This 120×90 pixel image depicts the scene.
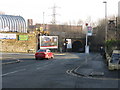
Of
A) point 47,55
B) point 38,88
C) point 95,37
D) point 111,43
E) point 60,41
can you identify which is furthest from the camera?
point 95,37

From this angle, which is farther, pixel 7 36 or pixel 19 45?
pixel 19 45

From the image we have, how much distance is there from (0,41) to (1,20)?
45.5 feet

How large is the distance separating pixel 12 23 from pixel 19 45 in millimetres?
14125

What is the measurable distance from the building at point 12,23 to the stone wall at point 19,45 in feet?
31.7

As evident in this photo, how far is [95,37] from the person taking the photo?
266 feet

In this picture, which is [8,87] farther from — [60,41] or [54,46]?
[60,41]

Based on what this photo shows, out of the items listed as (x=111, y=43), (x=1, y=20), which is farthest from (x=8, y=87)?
(x=1, y=20)

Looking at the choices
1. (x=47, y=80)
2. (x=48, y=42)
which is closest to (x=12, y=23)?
(x=48, y=42)

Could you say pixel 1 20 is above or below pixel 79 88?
above

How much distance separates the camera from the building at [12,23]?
217ft

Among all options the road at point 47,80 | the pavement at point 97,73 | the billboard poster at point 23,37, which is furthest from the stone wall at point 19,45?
the pavement at point 97,73

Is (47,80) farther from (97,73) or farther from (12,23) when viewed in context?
(12,23)

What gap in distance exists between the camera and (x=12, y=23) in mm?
68000

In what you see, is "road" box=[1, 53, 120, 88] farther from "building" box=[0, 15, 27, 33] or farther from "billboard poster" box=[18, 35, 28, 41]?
"building" box=[0, 15, 27, 33]
